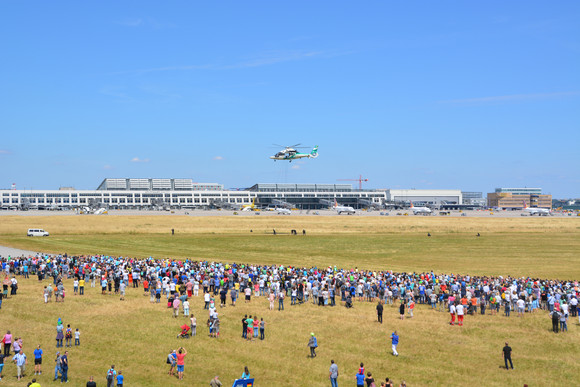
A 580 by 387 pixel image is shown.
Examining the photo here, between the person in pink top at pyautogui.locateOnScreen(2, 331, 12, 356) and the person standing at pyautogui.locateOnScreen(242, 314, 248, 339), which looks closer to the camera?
the person in pink top at pyautogui.locateOnScreen(2, 331, 12, 356)

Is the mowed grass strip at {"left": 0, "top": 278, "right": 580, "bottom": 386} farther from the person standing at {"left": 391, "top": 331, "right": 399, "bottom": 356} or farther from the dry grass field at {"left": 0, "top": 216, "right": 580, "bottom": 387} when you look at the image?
the person standing at {"left": 391, "top": 331, "right": 399, "bottom": 356}

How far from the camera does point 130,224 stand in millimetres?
92750

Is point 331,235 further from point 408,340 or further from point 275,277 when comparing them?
point 408,340

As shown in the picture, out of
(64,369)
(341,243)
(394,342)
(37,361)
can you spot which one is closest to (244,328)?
(394,342)

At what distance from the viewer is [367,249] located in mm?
62812

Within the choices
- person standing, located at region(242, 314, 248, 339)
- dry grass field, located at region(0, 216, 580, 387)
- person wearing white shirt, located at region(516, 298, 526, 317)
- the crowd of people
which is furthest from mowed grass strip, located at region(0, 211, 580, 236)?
person standing, located at region(242, 314, 248, 339)

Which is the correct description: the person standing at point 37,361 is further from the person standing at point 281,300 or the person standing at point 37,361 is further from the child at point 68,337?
the person standing at point 281,300

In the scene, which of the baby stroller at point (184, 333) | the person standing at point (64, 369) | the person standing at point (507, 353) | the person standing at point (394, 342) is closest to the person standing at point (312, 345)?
the person standing at point (394, 342)

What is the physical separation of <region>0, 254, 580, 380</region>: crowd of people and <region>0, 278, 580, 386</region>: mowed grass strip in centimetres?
79

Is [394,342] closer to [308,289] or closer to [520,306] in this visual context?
[520,306]

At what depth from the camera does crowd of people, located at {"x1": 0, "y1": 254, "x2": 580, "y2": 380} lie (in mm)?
27516

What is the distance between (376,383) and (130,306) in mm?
15997

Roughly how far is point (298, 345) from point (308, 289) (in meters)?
8.35

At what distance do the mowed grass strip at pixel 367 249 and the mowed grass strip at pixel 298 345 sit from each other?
64.2 ft
